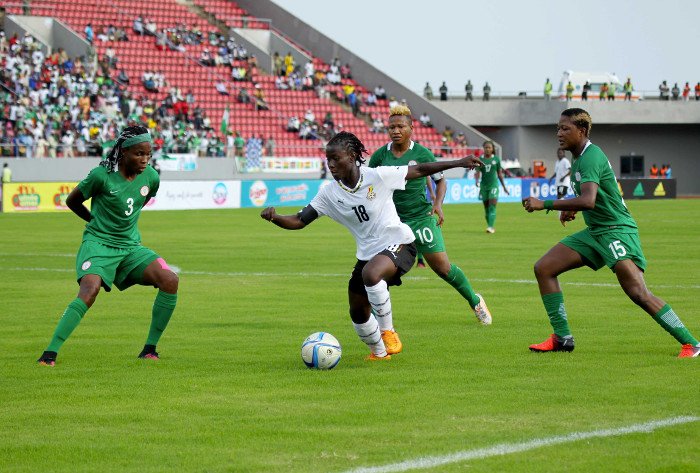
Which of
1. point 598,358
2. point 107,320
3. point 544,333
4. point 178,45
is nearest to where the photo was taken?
point 598,358

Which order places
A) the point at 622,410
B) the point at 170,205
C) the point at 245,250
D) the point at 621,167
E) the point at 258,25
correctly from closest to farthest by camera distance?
the point at 622,410 < the point at 245,250 < the point at 170,205 < the point at 258,25 < the point at 621,167

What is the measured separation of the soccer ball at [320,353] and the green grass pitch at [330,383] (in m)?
0.13

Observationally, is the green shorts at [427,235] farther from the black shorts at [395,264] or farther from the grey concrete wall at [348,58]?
the grey concrete wall at [348,58]

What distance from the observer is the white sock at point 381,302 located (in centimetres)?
1001

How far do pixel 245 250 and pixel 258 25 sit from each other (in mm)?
41248

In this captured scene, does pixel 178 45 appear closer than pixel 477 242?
No

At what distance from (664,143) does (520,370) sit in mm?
70883

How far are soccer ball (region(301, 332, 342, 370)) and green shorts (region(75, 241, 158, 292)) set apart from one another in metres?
1.68

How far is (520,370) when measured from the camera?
9.48 m

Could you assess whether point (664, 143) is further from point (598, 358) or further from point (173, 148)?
point (598, 358)

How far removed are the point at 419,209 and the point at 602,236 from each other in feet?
12.0

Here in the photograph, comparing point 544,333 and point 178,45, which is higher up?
point 178,45

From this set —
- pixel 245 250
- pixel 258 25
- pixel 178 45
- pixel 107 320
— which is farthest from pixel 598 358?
pixel 258 25

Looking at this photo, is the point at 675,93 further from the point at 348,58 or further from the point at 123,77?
the point at 123,77
